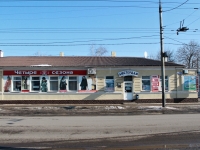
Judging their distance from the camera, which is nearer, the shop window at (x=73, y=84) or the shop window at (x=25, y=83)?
the shop window at (x=25, y=83)

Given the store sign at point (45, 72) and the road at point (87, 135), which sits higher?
the store sign at point (45, 72)

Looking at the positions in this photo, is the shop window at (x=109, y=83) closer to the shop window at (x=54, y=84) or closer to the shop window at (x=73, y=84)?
the shop window at (x=73, y=84)

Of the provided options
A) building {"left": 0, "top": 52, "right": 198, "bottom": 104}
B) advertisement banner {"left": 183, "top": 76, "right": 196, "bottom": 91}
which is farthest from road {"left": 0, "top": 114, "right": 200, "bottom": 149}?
advertisement banner {"left": 183, "top": 76, "right": 196, "bottom": 91}

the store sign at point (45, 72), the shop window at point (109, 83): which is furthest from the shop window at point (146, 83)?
the store sign at point (45, 72)

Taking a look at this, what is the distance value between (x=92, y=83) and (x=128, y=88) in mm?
3940

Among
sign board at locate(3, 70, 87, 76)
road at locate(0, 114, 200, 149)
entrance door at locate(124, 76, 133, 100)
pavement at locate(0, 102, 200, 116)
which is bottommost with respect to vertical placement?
pavement at locate(0, 102, 200, 116)

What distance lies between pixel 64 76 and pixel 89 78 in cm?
269

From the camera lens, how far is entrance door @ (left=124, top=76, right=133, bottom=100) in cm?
2636

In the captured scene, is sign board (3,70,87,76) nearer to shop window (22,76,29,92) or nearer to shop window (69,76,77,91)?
shop window (22,76,29,92)

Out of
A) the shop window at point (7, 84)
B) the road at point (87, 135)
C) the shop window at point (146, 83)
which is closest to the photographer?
the road at point (87, 135)

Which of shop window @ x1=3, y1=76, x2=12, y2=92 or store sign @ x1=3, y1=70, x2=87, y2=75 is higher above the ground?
store sign @ x1=3, y1=70, x2=87, y2=75

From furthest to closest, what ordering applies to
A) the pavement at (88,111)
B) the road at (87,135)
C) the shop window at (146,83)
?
the shop window at (146,83)
the pavement at (88,111)
the road at (87,135)

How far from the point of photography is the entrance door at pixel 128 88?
2636 cm

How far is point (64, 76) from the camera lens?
26.2 m
